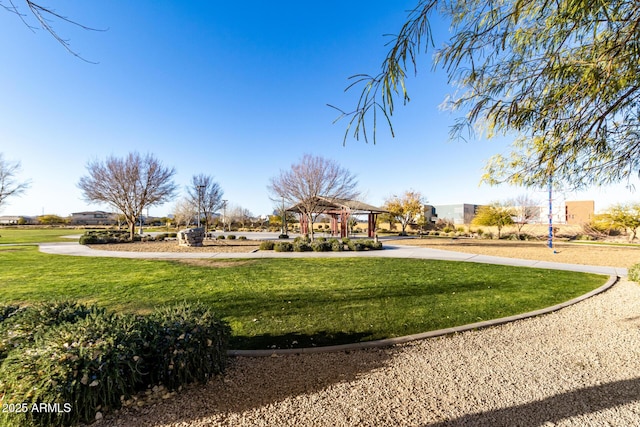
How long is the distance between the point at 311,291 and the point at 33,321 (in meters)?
4.85

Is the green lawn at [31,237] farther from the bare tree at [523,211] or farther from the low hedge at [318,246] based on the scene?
the bare tree at [523,211]

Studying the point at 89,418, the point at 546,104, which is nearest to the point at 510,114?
the point at 546,104

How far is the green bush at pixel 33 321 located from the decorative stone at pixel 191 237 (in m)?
14.4

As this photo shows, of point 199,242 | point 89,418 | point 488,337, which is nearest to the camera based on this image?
point 89,418

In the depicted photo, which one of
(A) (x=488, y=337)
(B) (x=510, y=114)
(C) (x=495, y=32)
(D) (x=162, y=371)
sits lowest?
(A) (x=488, y=337)

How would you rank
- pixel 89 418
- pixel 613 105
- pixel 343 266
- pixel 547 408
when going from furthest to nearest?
pixel 343 266, pixel 613 105, pixel 547 408, pixel 89 418

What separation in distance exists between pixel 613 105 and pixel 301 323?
5.09m

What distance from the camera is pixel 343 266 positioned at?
1047cm

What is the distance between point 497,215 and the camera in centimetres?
2894

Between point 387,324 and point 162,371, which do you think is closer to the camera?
point 162,371

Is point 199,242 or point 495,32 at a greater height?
point 495,32

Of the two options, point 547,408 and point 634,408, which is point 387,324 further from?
point 634,408

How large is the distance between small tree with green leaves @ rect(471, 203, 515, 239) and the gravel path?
1117 inches

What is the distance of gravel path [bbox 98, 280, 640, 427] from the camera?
2.47 m
